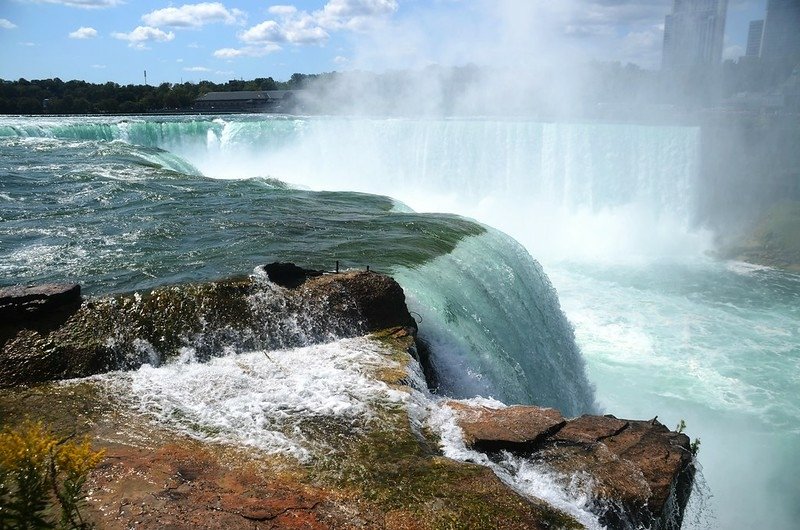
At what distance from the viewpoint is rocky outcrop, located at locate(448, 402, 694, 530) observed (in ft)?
13.9

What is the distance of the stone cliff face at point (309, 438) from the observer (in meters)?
3.84

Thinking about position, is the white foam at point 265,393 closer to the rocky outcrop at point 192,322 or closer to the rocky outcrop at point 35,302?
the rocky outcrop at point 192,322

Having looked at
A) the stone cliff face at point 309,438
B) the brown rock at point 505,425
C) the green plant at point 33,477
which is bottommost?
the brown rock at point 505,425

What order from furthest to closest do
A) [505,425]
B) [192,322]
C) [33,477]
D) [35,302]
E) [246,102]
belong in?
[246,102] < [192,322] < [35,302] < [505,425] < [33,477]

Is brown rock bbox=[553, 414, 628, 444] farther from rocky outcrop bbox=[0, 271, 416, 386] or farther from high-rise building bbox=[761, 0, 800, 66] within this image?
high-rise building bbox=[761, 0, 800, 66]

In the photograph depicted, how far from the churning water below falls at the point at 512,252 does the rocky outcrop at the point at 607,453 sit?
1.60 ft

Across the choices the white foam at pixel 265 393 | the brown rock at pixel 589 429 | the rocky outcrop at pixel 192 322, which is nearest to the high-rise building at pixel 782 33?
the rocky outcrop at pixel 192 322

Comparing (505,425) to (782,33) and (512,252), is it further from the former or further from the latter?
(782,33)

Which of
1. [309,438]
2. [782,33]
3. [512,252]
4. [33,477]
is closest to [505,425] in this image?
[309,438]

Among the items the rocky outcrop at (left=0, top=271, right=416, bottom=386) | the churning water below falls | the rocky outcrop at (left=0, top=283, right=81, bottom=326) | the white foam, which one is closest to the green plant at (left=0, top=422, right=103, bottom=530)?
the white foam

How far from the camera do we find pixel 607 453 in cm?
472

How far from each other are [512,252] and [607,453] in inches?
250

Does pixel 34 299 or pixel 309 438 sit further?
pixel 34 299

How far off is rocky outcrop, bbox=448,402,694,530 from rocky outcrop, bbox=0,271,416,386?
1776mm
